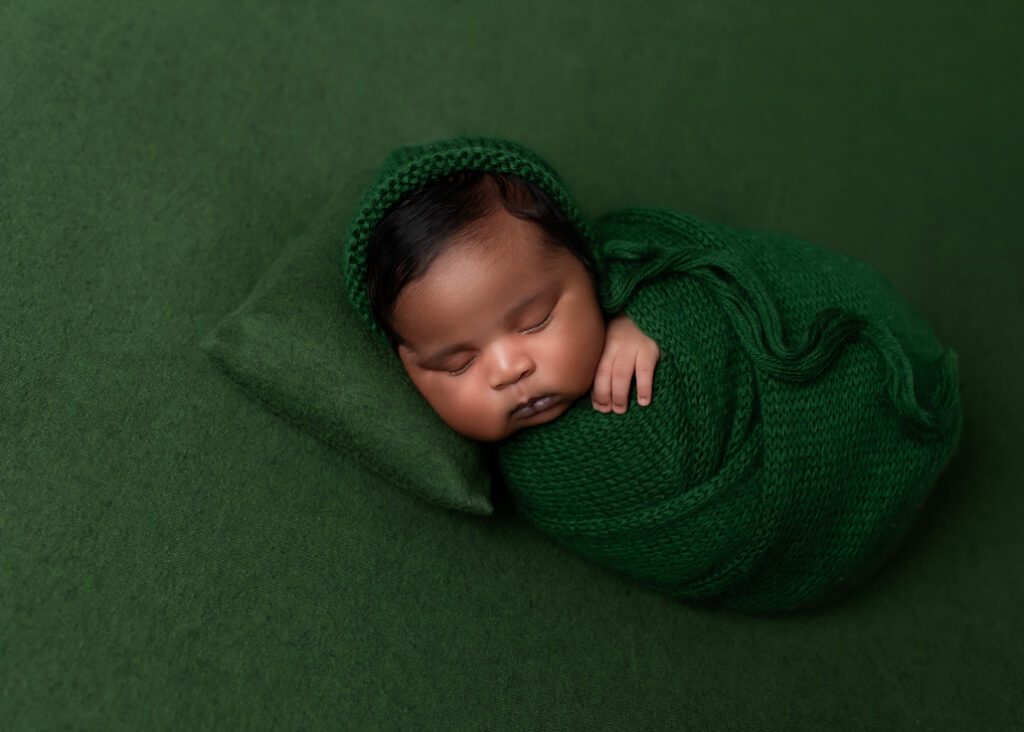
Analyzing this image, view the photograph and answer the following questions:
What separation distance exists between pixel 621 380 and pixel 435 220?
329 millimetres

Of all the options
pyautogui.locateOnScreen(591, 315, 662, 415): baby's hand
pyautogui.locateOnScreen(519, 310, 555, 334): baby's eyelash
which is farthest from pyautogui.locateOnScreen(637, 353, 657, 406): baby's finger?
pyautogui.locateOnScreen(519, 310, 555, 334): baby's eyelash

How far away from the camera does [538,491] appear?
1252mm

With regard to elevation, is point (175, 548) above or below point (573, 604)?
above

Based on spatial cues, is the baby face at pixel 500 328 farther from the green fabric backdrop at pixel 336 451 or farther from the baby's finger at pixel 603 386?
the green fabric backdrop at pixel 336 451

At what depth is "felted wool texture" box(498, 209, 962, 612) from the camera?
46.5 inches

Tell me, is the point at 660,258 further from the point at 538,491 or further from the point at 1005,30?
the point at 1005,30

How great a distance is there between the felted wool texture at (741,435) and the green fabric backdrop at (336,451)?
0.17 metres

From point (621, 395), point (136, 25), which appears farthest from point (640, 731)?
point (136, 25)

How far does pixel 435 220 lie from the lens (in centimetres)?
108

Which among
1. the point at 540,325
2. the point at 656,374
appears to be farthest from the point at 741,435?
the point at 540,325

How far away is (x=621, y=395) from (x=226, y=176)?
0.76 m

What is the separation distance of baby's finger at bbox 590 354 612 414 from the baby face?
0.01m

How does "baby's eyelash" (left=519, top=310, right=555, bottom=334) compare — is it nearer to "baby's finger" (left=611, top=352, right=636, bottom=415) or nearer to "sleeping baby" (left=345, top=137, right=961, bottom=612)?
"sleeping baby" (left=345, top=137, right=961, bottom=612)

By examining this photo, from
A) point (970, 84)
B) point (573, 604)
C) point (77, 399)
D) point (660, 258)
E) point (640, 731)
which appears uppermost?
point (970, 84)
